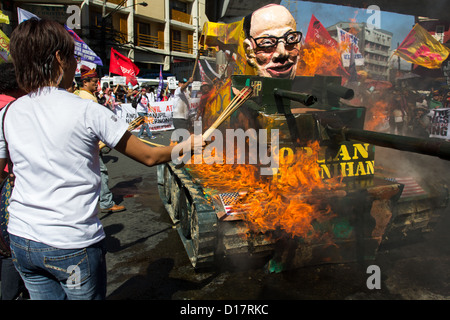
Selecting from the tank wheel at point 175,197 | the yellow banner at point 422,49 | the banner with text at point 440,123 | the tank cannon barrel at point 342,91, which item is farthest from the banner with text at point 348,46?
the tank wheel at point 175,197

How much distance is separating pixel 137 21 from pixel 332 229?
31288 millimetres

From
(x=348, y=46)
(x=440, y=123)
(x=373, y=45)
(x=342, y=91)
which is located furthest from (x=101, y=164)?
(x=373, y=45)

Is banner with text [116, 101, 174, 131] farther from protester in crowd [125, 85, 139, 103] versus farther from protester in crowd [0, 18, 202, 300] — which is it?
protester in crowd [0, 18, 202, 300]

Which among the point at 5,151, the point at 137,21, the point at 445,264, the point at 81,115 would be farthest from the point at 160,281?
the point at 137,21

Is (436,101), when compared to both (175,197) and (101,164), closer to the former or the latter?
(175,197)

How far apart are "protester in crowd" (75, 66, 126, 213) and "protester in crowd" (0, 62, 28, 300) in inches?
86.8

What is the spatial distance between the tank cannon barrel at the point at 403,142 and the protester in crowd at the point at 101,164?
11.6 feet

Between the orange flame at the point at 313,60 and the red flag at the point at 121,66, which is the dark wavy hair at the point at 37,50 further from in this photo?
the red flag at the point at 121,66

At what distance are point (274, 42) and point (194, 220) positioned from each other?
277 cm

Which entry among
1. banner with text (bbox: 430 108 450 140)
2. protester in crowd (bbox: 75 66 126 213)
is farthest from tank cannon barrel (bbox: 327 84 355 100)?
banner with text (bbox: 430 108 450 140)

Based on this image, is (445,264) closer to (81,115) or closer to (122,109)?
(81,115)

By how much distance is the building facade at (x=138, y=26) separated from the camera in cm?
2541

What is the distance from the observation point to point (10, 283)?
268 cm

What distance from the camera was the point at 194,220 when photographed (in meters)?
3.83
